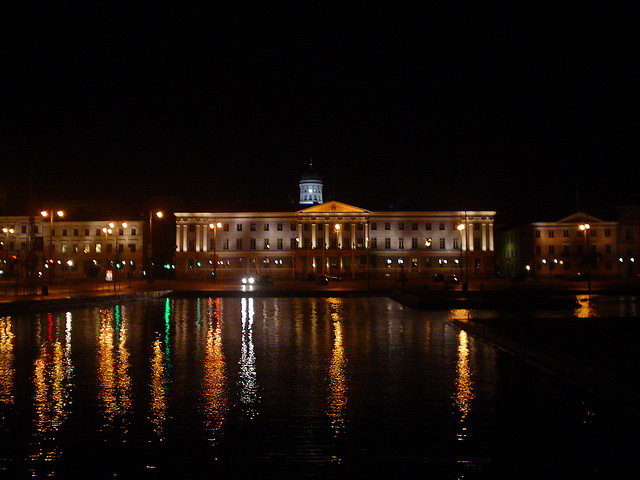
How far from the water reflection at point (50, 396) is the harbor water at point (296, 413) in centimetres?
4

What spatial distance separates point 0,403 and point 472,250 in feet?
322

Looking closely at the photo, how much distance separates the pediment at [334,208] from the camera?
345 ft

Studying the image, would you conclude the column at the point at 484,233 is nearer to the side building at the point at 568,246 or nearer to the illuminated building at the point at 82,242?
the side building at the point at 568,246

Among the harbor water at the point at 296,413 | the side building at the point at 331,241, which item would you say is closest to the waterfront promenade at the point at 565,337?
the harbor water at the point at 296,413

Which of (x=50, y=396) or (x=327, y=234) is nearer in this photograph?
(x=50, y=396)

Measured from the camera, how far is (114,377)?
1391cm

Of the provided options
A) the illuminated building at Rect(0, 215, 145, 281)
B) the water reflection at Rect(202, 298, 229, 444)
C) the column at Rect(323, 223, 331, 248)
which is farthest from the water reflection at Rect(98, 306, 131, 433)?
the column at Rect(323, 223, 331, 248)

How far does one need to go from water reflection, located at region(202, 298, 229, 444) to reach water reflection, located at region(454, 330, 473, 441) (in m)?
3.68

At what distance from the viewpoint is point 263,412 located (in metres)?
10.7

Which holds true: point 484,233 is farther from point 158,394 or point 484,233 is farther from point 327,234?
point 158,394

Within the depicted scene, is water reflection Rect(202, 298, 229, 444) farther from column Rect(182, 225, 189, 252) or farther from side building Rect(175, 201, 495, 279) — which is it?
column Rect(182, 225, 189, 252)

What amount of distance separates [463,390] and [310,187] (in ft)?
388

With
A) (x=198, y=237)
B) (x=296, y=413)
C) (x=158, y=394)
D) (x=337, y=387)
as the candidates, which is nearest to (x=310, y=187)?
(x=198, y=237)

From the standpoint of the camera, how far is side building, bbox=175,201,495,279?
344 feet
